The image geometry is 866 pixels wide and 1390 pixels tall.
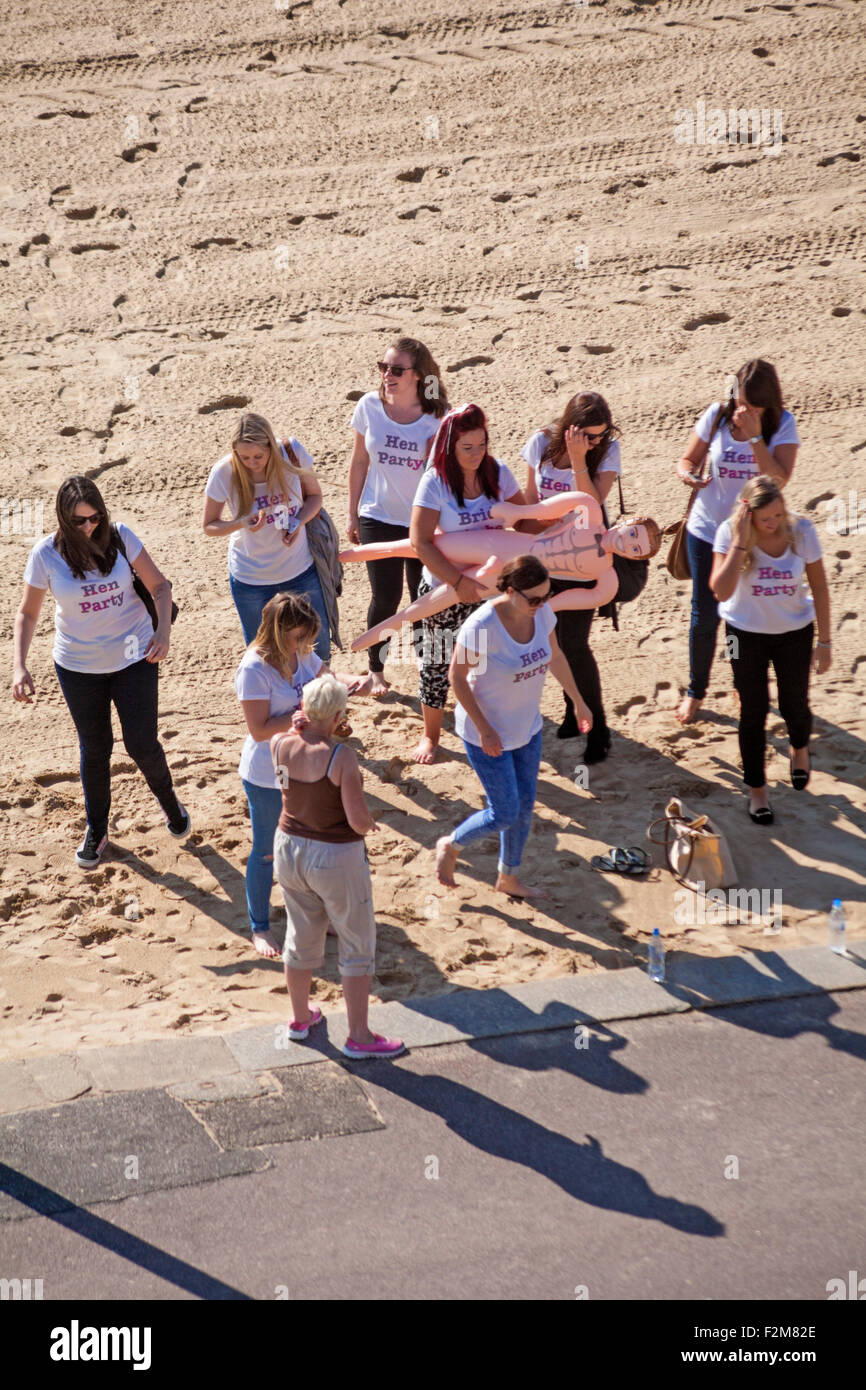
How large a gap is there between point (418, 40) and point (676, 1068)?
40.2ft

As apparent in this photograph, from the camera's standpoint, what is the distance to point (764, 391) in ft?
23.1

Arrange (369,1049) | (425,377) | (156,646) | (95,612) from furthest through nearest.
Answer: (425,377) → (156,646) → (95,612) → (369,1049)

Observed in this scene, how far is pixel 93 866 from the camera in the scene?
276 inches

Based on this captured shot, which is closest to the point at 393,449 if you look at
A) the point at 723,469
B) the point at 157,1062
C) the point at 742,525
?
the point at 723,469

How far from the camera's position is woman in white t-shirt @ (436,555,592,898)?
6000mm

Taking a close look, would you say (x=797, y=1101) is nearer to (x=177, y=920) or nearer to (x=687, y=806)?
(x=687, y=806)

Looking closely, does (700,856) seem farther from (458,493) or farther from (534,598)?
(458,493)

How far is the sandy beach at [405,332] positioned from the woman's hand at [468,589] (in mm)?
1236

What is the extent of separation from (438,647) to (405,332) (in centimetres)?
538

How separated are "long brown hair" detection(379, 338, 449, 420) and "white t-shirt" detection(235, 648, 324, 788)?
214 cm

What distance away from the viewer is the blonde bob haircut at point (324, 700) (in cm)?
512

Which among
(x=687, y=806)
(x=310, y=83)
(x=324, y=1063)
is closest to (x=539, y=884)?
(x=687, y=806)

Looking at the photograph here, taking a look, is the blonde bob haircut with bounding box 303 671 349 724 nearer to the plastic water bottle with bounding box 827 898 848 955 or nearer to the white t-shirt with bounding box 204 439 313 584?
the white t-shirt with bounding box 204 439 313 584

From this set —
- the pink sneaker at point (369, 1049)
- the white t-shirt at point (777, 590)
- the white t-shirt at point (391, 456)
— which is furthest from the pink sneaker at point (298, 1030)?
the white t-shirt at point (391, 456)
